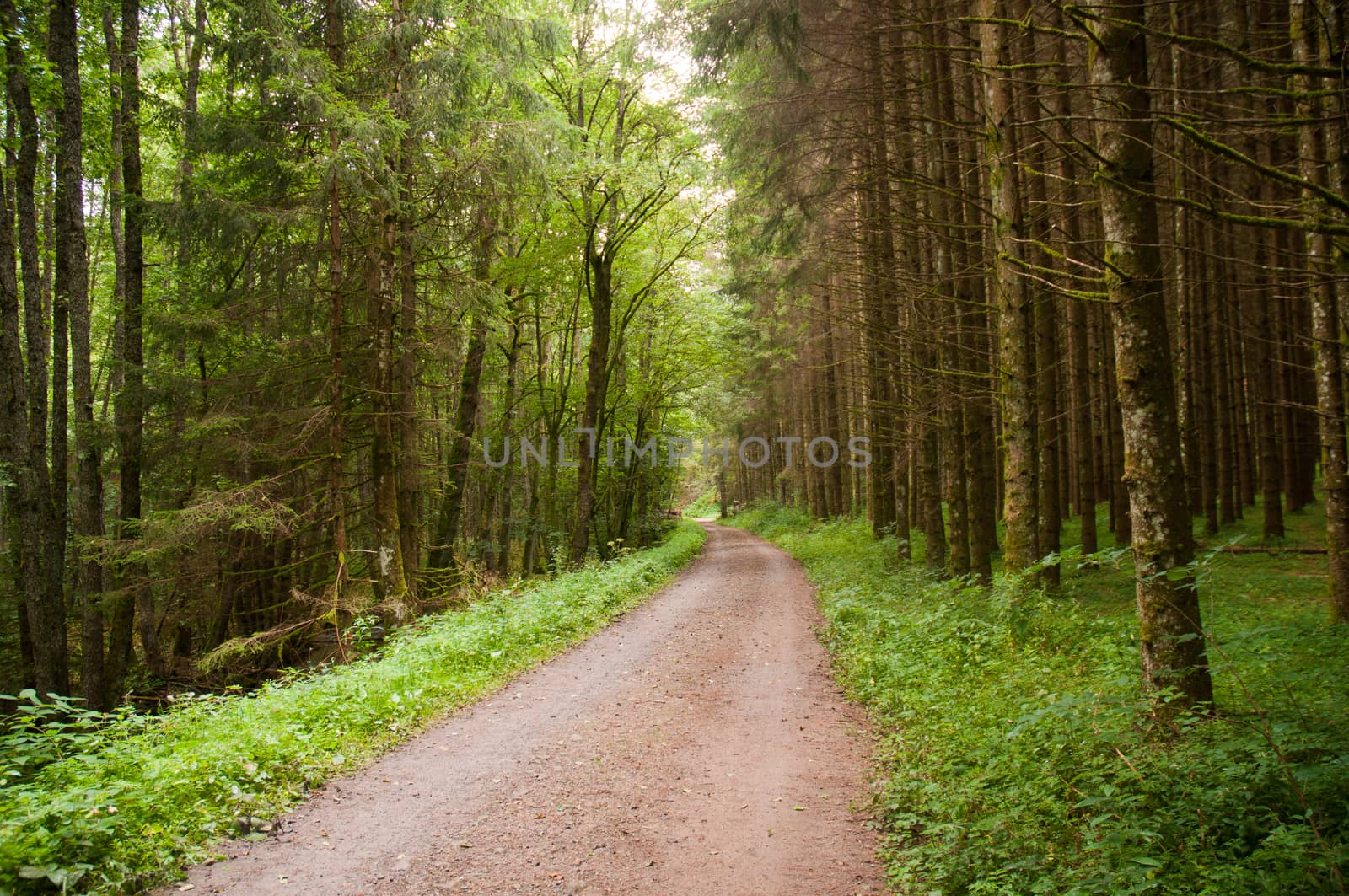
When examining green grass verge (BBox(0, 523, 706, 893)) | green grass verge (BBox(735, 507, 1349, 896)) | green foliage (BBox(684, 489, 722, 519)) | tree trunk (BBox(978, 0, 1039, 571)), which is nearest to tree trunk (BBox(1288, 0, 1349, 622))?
green grass verge (BBox(735, 507, 1349, 896))

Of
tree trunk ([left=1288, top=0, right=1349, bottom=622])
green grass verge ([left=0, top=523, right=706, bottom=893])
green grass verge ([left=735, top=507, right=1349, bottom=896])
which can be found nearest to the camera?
green grass verge ([left=735, top=507, right=1349, bottom=896])

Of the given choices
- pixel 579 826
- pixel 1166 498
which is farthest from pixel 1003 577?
pixel 579 826

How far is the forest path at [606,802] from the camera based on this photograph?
13.3ft

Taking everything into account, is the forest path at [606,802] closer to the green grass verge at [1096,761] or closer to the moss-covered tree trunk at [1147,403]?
the green grass verge at [1096,761]

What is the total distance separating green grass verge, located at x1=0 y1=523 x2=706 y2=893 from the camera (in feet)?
12.5

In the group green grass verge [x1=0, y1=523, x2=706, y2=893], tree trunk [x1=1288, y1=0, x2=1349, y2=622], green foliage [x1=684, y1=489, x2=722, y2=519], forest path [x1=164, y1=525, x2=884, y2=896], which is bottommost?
green foliage [x1=684, y1=489, x2=722, y2=519]

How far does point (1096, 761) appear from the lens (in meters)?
3.94

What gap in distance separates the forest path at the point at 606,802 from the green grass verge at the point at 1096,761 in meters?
0.48

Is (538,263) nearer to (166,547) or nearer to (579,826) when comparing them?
(166,547)

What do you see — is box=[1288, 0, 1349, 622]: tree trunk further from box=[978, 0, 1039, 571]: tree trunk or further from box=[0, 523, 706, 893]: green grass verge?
box=[0, 523, 706, 893]: green grass verge

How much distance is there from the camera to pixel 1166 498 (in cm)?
405

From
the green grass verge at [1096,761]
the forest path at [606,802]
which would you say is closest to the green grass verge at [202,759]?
the forest path at [606,802]

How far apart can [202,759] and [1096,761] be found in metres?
5.74

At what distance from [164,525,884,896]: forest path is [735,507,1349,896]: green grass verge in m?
0.48
